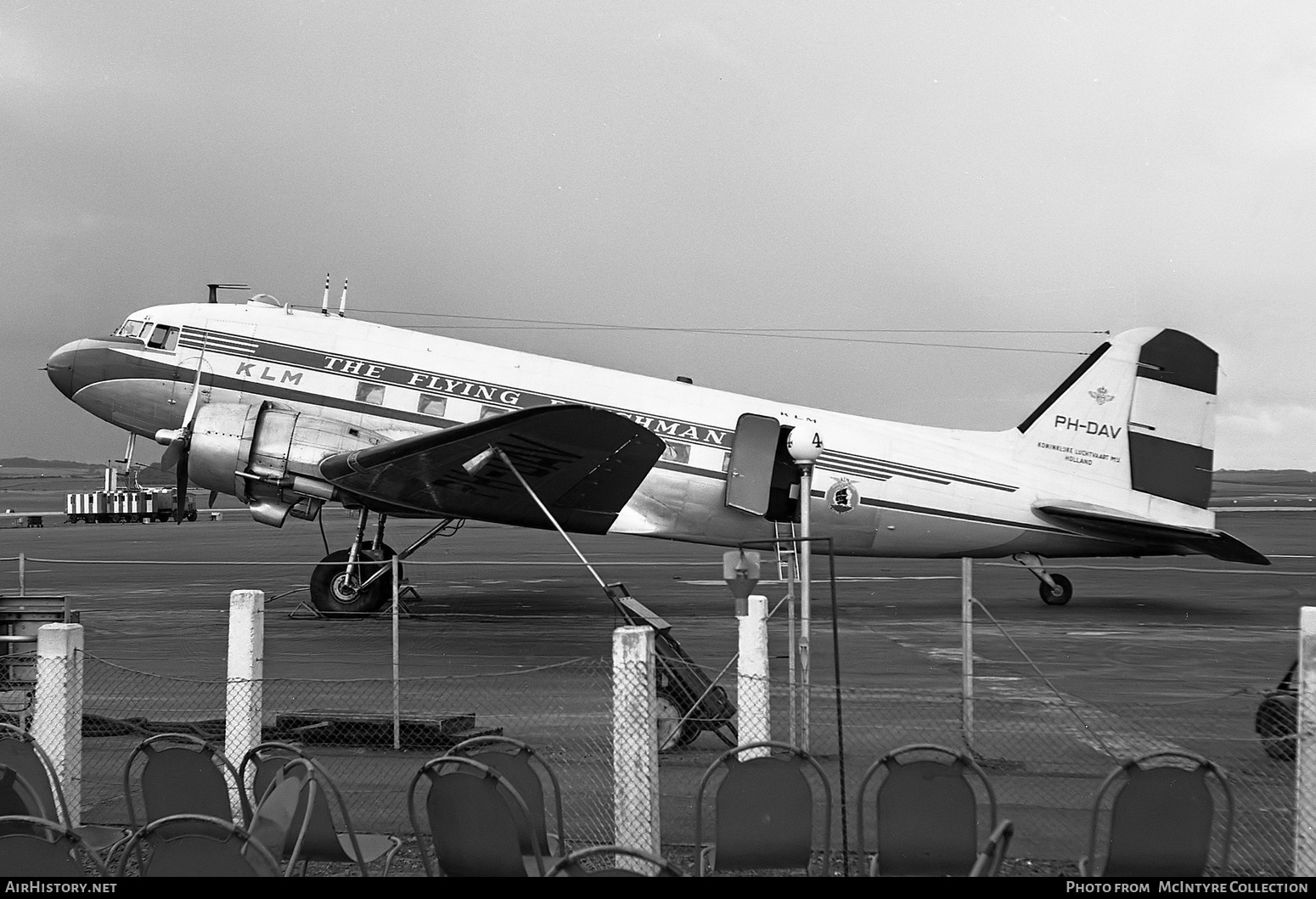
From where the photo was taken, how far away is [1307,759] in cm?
476

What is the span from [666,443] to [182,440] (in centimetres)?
643

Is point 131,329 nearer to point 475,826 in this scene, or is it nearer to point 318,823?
point 318,823

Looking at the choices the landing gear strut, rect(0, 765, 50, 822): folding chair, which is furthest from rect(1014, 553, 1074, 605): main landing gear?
rect(0, 765, 50, 822): folding chair

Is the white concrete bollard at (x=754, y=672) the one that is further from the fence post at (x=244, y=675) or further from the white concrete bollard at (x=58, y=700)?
the white concrete bollard at (x=58, y=700)

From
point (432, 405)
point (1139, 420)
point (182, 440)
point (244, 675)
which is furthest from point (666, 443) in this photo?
point (244, 675)

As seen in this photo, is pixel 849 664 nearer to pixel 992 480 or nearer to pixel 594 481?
pixel 594 481

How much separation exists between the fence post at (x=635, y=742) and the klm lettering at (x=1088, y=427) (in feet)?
39.3

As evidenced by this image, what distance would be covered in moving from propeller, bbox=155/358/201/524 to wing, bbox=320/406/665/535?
2046 mm

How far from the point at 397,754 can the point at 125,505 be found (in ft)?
140

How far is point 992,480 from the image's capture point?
14672mm

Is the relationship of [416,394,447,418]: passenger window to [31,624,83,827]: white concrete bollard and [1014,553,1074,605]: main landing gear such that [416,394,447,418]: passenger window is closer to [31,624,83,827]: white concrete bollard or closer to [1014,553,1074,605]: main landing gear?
[31,624,83,827]: white concrete bollard

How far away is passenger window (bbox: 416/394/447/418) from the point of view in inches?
551

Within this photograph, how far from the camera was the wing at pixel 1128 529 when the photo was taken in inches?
560

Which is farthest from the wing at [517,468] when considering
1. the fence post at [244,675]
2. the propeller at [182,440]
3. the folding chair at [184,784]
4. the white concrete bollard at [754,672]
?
the folding chair at [184,784]
